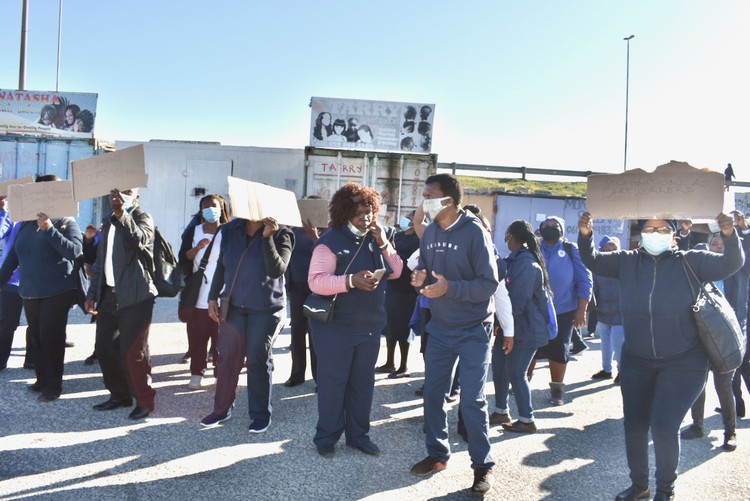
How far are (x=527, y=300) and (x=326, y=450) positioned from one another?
1.98m

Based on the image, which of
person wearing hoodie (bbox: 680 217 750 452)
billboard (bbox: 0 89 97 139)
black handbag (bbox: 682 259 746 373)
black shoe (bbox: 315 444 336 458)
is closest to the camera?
black handbag (bbox: 682 259 746 373)

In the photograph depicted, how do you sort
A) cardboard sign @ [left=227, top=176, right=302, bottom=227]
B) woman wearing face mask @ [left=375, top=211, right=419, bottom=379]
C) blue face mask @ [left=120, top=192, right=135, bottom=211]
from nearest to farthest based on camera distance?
cardboard sign @ [left=227, top=176, right=302, bottom=227] → blue face mask @ [left=120, top=192, right=135, bottom=211] → woman wearing face mask @ [left=375, top=211, right=419, bottom=379]

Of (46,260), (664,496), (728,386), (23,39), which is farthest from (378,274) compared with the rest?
Result: (23,39)

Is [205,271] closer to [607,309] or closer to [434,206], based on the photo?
[434,206]

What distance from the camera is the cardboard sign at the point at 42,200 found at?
523cm

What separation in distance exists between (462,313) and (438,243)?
50 centimetres

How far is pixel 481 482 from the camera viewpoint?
3.60 meters

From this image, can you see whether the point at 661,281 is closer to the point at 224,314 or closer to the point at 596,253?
the point at 596,253

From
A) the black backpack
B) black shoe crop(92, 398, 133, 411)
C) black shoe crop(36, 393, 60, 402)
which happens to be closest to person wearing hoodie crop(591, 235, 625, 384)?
the black backpack

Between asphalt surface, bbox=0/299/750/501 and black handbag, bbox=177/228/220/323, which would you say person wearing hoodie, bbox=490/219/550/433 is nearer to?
asphalt surface, bbox=0/299/750/501

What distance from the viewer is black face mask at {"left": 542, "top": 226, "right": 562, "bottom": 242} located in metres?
5.61

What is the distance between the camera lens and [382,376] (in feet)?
21.5

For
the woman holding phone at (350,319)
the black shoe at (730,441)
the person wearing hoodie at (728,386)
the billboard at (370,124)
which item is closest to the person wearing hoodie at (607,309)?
the person wearing hoodie at (728,386)

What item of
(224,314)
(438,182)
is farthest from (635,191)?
(224,314)
